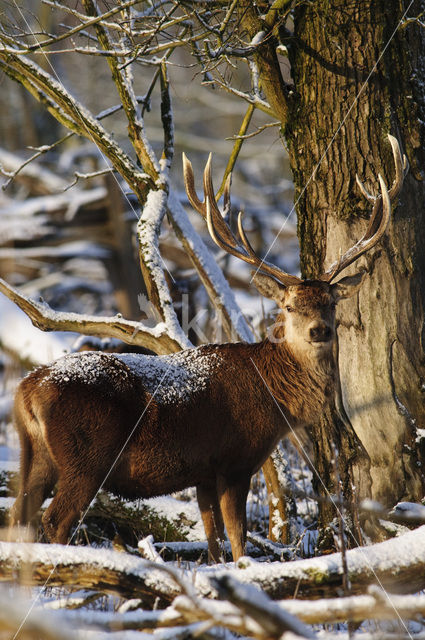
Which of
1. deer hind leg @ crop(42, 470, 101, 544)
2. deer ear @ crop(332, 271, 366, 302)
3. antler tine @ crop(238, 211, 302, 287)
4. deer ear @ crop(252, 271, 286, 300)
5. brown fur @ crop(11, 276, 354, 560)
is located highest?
antler tine @ crop(238, 211, 302, 287)

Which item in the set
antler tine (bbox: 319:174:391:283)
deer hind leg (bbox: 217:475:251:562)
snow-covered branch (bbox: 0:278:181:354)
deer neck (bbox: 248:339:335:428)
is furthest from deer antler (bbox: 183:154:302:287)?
deer hind leg (bbox: 217:475:251:562)

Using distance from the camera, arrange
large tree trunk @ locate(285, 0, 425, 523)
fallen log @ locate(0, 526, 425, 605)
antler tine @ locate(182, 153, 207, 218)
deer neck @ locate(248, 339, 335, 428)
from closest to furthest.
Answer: fallen log @ locate(0, 526, 425, 605)
large tree trunk @ locate(285, 0, 425, 523)
deer neck @ locate(248, 339, 335, 428)
antler tine @ locate(182, 153, 207, 218)

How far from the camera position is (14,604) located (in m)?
1.99

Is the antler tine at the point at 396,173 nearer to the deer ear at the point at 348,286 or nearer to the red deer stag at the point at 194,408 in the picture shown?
the red deer stag at the point at 194,408

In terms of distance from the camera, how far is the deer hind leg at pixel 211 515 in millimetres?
4660

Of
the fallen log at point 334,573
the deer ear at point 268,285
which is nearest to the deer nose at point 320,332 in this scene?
the deer ear at point 268,285

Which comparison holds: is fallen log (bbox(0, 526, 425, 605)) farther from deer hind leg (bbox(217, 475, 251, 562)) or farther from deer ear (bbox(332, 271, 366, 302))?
deer ear (bbox(332, 271, 366, 302))

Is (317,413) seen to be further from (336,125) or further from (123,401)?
(336,125)

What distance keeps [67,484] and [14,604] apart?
6.33 ft

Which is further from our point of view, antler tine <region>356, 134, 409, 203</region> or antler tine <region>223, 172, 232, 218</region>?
antler tine <region>223, 172, 232, 218</region>

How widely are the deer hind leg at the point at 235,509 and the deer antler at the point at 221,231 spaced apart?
1435 millimetres

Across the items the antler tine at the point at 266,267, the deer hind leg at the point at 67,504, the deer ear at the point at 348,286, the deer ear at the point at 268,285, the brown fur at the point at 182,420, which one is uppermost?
the antler tine at the point at 266,267

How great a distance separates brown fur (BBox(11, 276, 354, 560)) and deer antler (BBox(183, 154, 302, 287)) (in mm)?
96

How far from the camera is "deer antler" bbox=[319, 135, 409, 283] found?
4152mm
